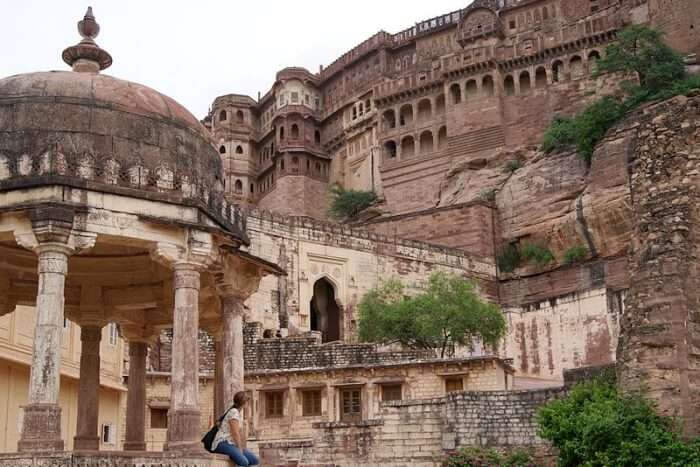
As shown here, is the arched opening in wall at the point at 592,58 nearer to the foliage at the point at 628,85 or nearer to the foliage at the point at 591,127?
the foliage at the point at 628,85

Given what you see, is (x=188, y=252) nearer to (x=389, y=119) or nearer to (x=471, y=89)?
(x=471, y=89)

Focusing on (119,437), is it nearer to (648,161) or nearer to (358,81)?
(648,161)

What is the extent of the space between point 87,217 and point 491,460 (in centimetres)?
1270

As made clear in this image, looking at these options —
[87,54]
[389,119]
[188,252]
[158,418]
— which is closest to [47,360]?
[188,252]

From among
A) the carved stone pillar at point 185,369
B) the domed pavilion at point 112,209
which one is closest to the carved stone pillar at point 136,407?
the domed pavilion at point 112,209

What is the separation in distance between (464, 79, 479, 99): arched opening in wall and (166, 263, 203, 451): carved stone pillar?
151ft

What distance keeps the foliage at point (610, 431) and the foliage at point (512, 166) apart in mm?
33796

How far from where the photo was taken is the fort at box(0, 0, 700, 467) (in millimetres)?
12742

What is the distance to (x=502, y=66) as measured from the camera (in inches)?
2250

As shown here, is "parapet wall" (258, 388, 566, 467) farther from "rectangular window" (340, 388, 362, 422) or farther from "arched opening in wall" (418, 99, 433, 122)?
"arched opening in wall" (418, 99, 433, 122)

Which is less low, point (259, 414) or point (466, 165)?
point (466, 165)

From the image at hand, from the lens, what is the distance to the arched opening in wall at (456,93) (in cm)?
5781

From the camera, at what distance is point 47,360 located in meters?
11.9

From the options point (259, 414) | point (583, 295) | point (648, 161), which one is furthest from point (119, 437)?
point (583, 295)
